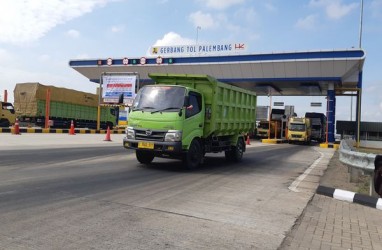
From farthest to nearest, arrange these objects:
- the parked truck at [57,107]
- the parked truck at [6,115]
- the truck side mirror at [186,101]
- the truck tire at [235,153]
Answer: the parked truck at [57,107]
the parked truck at [6,115]
the truck tire at [235,153]
the truck side mirror at [186,101]

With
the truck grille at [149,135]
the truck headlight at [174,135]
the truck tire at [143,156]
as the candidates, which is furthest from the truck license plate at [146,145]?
the truck tire at [143,156]

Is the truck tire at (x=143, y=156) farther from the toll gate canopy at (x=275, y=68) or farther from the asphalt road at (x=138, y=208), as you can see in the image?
the toll gate canopy at (x=275, y=68)

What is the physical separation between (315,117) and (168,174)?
139 feet

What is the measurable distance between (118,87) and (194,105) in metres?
20.3

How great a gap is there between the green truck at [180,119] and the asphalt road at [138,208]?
81cm

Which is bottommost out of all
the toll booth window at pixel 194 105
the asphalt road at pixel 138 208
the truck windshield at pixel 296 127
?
the asphalt road at pixel 138 208

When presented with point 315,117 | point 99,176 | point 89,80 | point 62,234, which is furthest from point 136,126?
point 315,117

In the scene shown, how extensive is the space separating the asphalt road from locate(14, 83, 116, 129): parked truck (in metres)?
26.3

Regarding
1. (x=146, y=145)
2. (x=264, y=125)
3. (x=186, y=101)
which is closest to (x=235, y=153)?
(x=186, y=101)

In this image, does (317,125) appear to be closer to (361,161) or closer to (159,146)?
(159,146)

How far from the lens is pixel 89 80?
48000 millimetres

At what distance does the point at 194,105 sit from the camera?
12.0 meters

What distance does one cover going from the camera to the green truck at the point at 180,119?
11.2m

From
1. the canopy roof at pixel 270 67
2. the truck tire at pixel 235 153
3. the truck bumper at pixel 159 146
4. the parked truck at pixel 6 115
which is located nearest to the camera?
the truck bumper at pixel 159 146
